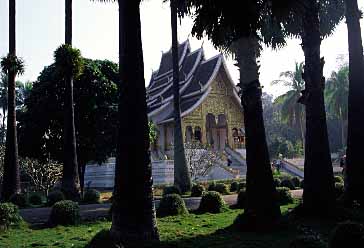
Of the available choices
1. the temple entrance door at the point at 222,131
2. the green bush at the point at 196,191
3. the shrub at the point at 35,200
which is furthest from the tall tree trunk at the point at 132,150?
the temple entrance door at the point at 222,131

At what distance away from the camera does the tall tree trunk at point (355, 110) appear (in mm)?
11531

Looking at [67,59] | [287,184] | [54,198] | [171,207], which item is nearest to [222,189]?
[287,184]

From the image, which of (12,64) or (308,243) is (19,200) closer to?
(12,64)

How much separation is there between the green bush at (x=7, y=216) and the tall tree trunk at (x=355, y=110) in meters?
8.32

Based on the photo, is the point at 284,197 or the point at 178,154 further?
the point at 178,154

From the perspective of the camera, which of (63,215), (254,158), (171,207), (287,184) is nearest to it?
(254,158)

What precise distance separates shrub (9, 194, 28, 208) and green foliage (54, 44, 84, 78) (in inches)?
192

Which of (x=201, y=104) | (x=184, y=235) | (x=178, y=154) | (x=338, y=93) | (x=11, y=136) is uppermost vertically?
(x=338, y=93)

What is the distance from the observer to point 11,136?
57.8ft

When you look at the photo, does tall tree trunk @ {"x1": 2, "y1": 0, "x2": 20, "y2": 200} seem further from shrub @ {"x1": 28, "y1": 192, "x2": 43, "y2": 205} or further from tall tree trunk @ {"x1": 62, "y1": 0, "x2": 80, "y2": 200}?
tall tree trunk @ {"x1": 62, "y1": 0, "x2": 80, "y2": 200}

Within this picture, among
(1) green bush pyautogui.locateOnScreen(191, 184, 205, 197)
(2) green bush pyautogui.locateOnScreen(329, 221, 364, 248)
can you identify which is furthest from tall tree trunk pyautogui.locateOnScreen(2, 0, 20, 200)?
(2) green bush pyautogui.locateOnScreen(329, 221, 364, 248)

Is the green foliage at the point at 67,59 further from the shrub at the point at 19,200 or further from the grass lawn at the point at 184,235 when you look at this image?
the grass lawn at the point at 184,235

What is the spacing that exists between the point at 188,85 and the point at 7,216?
31.8 metres

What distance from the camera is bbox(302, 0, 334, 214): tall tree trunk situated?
32.9 ft
